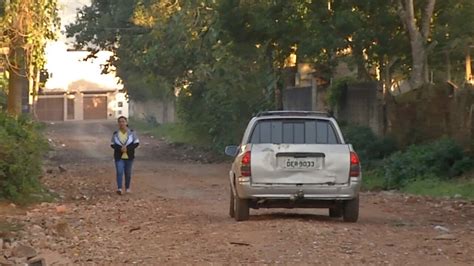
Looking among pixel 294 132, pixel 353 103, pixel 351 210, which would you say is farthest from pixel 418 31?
pixel 351 210

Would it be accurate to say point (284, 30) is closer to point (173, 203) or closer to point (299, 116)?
point (173, 203)

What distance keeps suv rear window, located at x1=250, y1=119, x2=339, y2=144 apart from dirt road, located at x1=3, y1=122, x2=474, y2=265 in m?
1.21

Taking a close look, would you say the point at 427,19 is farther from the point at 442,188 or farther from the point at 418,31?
the point at 442,188

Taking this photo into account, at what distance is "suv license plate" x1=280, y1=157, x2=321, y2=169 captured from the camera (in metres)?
14.7

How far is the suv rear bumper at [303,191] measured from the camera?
14766mm

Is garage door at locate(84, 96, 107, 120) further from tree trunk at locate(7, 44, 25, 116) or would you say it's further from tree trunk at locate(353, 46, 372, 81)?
tree trunk at locate(7, 44, 25, 116)

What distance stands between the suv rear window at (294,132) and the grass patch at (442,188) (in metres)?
5.44

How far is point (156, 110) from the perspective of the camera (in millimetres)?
88312

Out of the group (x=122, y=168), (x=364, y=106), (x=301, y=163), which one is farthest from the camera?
(x=364, y=106)

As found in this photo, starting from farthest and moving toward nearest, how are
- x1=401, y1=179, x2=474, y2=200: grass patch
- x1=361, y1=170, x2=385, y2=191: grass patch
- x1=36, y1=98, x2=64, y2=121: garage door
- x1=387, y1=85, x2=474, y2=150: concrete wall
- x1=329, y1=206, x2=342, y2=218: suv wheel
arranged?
x1=36, y1=98, x2=64, y2=121: garage door < x1=361, y1=170, x2=385, y2=191: grass patch < x1=387, y1=85, x2=474, y2=150: concrete wall < x1=401, y1=179, x2=474, y2=200: grass patch < x1=329, y1=206, x2=342, y2=218: suv wheel

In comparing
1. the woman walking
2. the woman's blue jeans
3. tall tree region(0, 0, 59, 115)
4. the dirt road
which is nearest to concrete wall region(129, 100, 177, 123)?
tall tree region(0, 0, 59, 115)

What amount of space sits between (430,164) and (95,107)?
83464 mm

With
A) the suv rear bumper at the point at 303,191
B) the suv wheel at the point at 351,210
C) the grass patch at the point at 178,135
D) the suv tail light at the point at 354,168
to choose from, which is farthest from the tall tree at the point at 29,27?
the grass patch at the point at 178,135

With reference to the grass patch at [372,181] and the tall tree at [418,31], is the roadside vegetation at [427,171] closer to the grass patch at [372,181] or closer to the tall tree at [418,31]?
the grass patch at [372,181]
